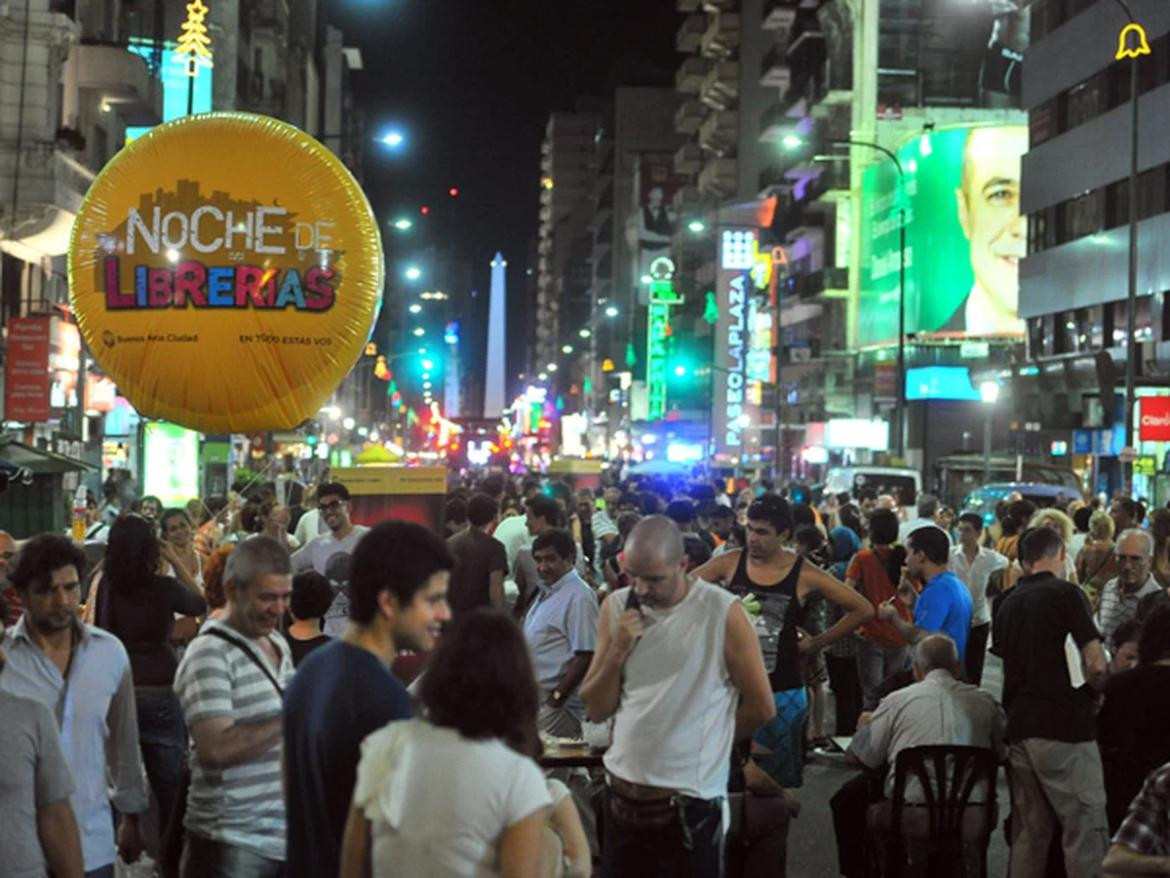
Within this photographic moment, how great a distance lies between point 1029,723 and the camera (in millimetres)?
8938

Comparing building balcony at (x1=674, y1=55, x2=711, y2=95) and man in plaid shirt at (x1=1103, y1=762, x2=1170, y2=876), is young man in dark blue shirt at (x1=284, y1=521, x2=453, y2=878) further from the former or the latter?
building balcony at (x1=674, y1=55, x2=711, y2=95)

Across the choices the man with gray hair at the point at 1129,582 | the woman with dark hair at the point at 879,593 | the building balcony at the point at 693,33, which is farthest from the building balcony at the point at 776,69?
the man with gray hair at the point at 1129,582

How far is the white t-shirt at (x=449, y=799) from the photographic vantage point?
4.51 m

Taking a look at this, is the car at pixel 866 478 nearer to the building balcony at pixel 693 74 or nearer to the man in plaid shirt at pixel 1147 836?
the man in plaid shirt at pixel 1147 836

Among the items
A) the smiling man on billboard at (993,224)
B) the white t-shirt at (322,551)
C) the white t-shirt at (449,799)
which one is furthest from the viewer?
the smiling man on billboard at (993,224)

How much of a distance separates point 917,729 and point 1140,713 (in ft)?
3.24

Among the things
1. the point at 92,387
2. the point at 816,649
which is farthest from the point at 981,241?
the point at 816,649

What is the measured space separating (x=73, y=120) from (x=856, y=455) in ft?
129

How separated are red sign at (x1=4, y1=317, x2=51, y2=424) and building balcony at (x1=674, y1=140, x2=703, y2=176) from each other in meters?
88.4

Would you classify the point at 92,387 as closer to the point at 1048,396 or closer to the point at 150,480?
the point at 150,480

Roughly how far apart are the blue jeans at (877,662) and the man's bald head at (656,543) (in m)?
7.96

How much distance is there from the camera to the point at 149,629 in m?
9.12

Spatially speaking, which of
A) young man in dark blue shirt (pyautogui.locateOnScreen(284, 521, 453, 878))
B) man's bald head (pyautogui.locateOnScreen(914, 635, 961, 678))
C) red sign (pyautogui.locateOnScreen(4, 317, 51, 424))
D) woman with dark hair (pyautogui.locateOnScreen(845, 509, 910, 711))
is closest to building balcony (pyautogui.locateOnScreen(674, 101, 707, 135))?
red sign (pyautogui.locateOnScreen(4, 317, 51, 424))

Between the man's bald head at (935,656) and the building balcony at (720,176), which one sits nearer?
the man's bald head at (935,656)
